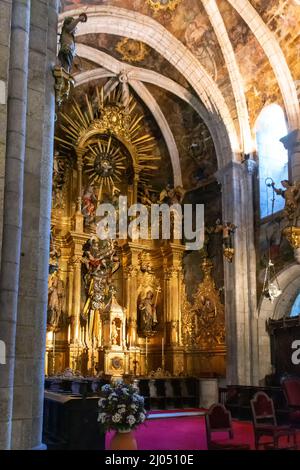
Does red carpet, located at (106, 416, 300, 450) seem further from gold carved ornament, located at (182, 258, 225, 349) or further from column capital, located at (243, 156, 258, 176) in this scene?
column capital, located at (243, 156, 258, 176)

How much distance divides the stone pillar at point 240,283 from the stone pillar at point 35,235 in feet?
29.3

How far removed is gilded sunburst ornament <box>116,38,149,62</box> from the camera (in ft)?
50.4

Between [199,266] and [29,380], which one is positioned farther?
[199,266]

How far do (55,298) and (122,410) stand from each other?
8773 mm

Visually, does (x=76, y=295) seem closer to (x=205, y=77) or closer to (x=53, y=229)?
(x=53, y=229)

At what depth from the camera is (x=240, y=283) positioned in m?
14.3

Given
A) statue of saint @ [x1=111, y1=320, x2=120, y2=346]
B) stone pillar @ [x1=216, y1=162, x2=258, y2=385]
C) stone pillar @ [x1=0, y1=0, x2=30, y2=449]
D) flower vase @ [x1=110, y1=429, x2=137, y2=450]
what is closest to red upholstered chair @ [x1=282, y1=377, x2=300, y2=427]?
stone pillar @ [x1=216, y1=162, x2=258, y2=385]

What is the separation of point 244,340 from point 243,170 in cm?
466

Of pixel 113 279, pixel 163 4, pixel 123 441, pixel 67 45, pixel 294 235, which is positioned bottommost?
pixel 123 441

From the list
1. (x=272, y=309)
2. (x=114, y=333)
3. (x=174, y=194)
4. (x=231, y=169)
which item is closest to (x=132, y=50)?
(x=174, y=194)

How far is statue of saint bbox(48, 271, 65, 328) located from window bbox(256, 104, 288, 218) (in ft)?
19.5

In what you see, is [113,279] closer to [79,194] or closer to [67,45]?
[79,194]
